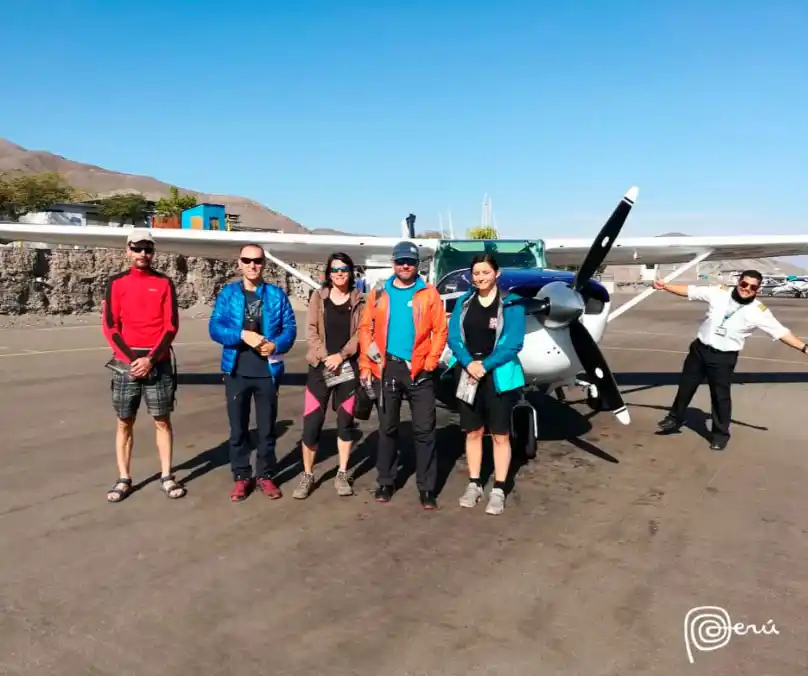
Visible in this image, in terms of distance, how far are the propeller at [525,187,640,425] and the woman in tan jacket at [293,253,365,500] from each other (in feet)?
4.86

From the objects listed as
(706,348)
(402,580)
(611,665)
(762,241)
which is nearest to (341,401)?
(402,580)

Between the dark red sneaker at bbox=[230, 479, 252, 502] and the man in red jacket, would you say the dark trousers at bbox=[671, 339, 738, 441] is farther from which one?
the man in red jacket

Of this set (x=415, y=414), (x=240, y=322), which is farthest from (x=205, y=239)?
(x=415, y=414)

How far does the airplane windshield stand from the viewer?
699 centimetres

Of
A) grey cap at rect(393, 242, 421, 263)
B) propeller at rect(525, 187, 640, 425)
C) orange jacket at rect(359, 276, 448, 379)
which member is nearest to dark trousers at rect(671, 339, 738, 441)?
propeller at rect(525, 187, 640, 425)

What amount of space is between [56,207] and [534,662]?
79195 millimetres

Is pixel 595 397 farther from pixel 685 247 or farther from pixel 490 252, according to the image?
pixel 685 247

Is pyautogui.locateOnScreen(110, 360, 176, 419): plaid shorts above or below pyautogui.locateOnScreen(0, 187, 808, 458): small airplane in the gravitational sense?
below

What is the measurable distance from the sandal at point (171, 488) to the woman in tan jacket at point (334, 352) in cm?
82

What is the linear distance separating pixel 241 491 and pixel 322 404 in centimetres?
83

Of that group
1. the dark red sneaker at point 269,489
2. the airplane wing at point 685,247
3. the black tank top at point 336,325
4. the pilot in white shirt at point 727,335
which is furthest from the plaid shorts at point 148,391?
the airplane wing at point 685,247

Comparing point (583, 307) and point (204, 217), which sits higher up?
point (204, 217)

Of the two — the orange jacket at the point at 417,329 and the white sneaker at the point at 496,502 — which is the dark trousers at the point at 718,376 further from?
the orange jacket at the point at 417,329

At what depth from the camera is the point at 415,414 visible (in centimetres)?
417
